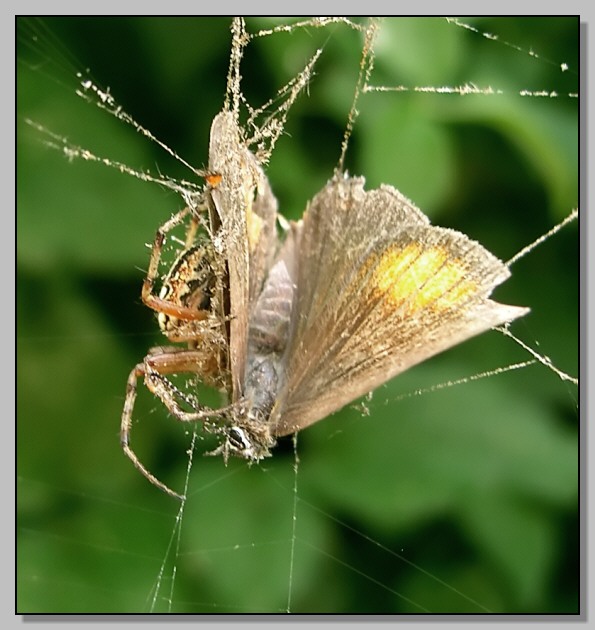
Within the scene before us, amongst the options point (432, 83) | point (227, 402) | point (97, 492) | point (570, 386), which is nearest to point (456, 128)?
point (432, 83)

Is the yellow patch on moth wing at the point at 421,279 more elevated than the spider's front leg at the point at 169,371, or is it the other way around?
the yellow patch on moth wing at the point at 421,279

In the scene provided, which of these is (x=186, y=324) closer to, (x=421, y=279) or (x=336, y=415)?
(x=421, y=279)

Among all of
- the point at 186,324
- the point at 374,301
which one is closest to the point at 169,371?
the point at 186,324

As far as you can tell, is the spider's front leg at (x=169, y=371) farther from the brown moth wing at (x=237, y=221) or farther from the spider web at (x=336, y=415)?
the spider web at (x=336, y=415)

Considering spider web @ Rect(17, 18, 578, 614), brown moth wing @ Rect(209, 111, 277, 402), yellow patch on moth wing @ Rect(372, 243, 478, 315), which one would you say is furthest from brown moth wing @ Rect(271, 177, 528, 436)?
spider web @ Rect(17, 18, 578, 614)

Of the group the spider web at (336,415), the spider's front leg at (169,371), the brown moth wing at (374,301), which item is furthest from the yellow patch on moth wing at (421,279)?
the spider web at (336,415)

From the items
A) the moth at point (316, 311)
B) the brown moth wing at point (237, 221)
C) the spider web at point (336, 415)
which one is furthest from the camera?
the spider web at point (336, 415)
